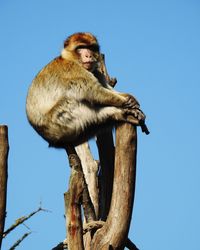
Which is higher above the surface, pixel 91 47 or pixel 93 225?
pixel 91 47

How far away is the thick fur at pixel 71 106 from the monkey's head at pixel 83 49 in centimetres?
33

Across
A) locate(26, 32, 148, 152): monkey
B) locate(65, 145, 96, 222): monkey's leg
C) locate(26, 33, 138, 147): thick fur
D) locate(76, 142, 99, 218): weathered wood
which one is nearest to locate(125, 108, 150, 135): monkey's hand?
locate(26, 32, 148, 152): monkey

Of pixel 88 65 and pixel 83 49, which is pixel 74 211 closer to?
pixel 88 65

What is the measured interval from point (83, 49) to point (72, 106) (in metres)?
1.28

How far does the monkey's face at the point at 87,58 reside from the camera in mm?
7953

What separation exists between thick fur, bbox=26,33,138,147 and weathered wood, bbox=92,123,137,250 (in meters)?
0.63

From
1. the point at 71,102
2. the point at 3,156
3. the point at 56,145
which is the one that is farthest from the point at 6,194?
the point at 71,102

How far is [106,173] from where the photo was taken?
296 inches

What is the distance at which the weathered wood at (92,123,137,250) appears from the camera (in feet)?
20.6

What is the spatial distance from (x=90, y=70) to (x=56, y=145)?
1334 mm

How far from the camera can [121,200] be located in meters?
6.30

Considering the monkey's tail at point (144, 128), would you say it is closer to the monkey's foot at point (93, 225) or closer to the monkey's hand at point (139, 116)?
the monkey's hand at point (139, 116)

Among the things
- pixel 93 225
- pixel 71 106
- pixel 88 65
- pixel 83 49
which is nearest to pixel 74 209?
pixel 93 225

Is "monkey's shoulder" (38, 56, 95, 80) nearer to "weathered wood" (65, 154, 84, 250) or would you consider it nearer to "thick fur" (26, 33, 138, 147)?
"thick fur" (26, 33, 138, 147)
